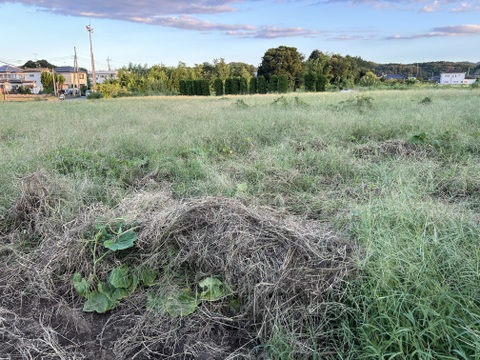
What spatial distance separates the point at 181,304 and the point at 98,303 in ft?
1.65

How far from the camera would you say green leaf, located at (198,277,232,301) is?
1.82 metres

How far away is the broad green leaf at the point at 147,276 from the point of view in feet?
6.63

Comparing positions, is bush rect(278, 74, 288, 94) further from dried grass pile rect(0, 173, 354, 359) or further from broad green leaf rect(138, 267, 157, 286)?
broad green leaf rect(138, 267, 157, 286)

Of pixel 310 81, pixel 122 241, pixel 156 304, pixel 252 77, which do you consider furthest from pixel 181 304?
pixel 252 77

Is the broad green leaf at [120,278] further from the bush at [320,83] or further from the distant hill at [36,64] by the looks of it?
the distant hill at [36,64]

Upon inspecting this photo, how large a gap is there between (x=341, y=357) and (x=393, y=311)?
1.04ft

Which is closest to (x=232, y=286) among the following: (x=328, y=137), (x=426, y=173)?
(x=426, y=173)

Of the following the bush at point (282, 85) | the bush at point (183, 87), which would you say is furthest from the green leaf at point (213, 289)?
the bush at point (183, 87)

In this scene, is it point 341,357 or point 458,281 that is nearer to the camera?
point 341,357

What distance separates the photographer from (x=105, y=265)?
2121 millimetres

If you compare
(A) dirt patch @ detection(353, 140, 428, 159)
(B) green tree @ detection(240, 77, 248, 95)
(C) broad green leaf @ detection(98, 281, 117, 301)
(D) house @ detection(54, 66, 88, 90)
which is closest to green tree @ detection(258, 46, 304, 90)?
(B) green tree @ detection(240, 77, 248, 95)

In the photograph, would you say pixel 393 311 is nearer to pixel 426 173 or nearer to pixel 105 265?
pixel 105 265

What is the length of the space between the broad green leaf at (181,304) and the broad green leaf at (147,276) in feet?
0.75

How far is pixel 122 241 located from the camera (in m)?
2.17
